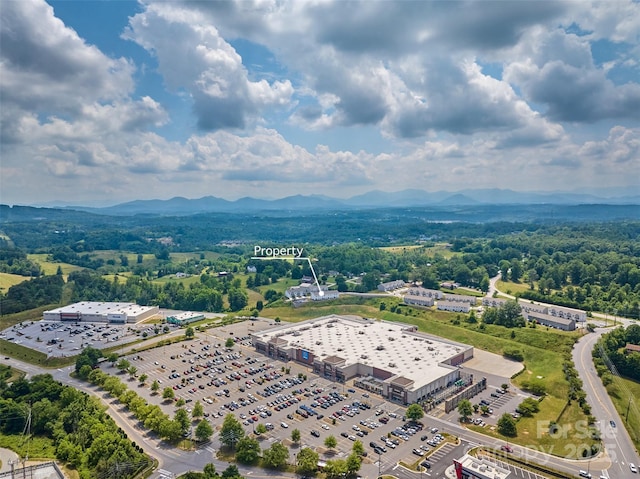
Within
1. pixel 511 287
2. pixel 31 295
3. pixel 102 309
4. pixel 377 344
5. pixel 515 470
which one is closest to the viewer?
pixel 515 470

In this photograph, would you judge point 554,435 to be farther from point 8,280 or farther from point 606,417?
point 8,280

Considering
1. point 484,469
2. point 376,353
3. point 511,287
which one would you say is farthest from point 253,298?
point 484,469

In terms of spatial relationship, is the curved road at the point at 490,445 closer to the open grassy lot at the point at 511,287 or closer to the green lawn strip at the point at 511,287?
the green lawn strip at the point at 511,287

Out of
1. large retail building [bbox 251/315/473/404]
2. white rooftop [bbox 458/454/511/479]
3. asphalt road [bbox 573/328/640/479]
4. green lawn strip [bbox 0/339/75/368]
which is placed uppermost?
white rooftop [bbox 458/454/511/479]

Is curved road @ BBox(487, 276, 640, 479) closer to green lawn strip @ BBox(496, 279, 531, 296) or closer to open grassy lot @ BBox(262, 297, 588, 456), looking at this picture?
open grassy lot @ BBox(262, 297, 588, 456)

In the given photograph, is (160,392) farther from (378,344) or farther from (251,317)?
(251,317)

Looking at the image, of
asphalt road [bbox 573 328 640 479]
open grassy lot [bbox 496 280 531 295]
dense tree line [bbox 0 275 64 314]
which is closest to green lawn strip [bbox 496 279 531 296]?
open grassy lot [bbox 496 280 531 295]

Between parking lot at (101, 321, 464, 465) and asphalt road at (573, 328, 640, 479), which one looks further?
parking lot at (101, 321, 464, 465)

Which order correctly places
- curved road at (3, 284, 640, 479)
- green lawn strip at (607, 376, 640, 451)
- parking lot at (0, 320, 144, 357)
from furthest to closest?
parking lot at (0, 320, 144, 357) < green lawn strip at (607, 376, 640, 451) < curved road at (3, 284, 640, 479)
